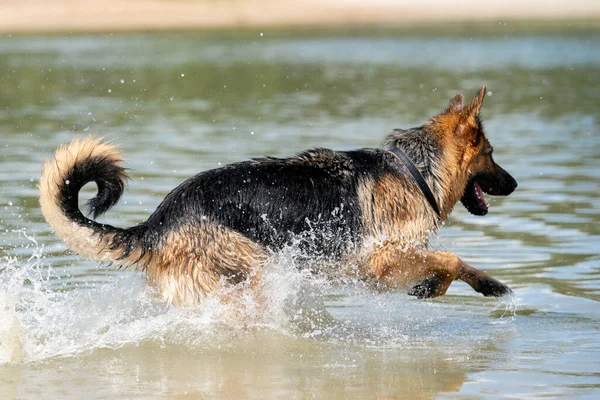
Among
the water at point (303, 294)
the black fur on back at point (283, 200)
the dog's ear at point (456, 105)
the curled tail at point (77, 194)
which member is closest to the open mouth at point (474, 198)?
the water at point (303, 294)

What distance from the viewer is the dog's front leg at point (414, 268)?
23.0 ft

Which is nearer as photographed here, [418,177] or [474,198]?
[418,177]

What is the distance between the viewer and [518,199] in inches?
464

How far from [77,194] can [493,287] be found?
3199 mm

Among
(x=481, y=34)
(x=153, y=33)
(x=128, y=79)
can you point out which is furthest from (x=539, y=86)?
(x=153, y=33)

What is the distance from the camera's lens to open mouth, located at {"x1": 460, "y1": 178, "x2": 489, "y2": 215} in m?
7.71

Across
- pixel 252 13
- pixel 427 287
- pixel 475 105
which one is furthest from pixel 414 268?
pixel 252 13

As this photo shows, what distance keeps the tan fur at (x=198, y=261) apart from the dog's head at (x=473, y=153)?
→ 2.01 meters

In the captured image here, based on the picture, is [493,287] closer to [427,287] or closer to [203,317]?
[427,287]

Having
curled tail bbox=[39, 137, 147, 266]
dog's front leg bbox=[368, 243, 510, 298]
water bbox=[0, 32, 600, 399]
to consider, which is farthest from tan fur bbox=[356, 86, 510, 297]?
curled tail bbox=[39, 137, 147, 266]

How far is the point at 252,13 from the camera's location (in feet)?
229

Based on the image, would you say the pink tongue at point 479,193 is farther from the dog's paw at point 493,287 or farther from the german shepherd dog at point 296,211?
the dog's paw at point 493,287

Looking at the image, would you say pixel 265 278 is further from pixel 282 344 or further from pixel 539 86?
pixel 539 86

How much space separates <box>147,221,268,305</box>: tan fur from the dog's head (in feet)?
6.60
